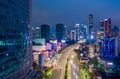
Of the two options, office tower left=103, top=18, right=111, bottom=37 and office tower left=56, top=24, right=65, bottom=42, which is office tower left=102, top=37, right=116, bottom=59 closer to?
office tower left=103, top=18, right=111, bottom=37

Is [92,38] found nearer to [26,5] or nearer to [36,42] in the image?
[36,42]

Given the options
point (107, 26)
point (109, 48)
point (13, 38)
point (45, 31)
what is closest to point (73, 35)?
point (45, 31)

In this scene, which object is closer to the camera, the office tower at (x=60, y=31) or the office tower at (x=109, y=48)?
the office tower at (x=109, y=48)

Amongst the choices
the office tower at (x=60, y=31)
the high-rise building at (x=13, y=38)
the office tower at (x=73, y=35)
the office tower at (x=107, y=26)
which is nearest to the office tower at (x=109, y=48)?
the high-rise building at (x=13, y=38)

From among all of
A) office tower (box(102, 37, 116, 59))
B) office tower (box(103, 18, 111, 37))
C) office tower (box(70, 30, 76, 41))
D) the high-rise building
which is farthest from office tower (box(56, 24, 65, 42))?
the high-rise building

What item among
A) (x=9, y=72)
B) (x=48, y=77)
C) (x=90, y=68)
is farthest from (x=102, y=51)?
(x=9, y=72)

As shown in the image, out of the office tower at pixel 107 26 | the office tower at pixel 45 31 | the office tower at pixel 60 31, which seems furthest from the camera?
the office tower at pixel 60 31

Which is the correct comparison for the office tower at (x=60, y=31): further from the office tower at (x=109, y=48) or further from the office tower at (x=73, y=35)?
the office tower at (x=109, y=48)

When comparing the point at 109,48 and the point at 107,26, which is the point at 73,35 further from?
the point at 109,48

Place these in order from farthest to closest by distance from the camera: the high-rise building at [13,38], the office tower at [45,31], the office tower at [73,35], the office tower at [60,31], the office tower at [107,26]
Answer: the office tower at [73,35], the office tower at [60,31], the office tower at [45,31], the office tower at [107,26], the high-rise building at [13,38]
